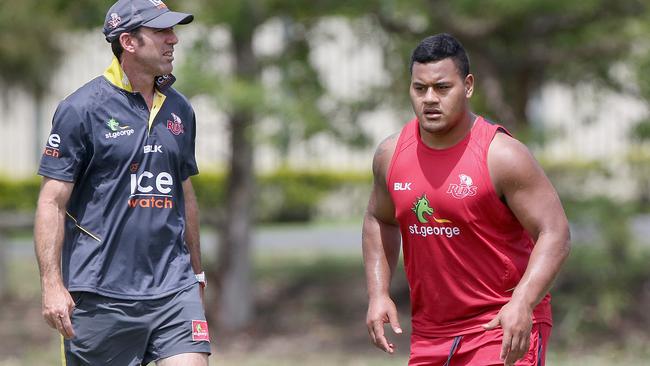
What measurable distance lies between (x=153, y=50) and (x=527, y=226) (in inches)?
72.8

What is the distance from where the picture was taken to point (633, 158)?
13.9 m

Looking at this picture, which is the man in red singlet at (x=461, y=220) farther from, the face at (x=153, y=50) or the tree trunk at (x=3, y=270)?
the tree trunk at (x=3, y=270)

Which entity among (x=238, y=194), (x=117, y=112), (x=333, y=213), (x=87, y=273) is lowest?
(x=333, y=213)

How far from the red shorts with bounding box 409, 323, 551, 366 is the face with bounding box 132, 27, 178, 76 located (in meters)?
1.69

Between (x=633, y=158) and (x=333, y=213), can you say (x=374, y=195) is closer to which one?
(x=633, y=158)

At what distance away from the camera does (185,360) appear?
5.20m

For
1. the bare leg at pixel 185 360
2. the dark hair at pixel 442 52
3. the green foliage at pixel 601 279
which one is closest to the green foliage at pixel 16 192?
the green foliage at pixel 601 279

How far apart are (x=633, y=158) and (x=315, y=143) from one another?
13.4ft

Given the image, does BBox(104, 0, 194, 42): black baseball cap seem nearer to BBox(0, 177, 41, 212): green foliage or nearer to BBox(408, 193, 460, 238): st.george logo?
BBox(408, 193, 460, 238): st.george logo

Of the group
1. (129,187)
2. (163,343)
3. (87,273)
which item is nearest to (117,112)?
(129,187)

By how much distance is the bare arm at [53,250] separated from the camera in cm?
505

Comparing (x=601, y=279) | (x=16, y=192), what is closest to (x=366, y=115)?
(x=601, y=279)

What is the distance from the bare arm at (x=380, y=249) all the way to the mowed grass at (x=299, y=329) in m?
5.29

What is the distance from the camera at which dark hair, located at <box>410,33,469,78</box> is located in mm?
4961
